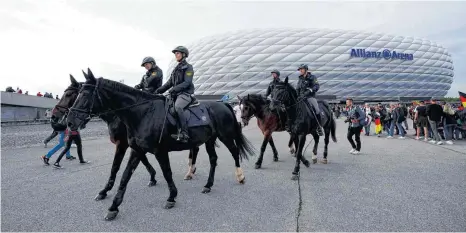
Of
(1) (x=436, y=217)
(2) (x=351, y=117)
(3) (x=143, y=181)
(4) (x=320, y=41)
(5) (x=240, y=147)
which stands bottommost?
(3) (x=143, y=181)

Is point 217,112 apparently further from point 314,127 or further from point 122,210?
point 314,127

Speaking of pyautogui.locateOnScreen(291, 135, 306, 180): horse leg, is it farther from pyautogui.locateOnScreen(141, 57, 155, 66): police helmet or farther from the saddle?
pyautogui.locateOnScreen(141, 57, 155, 66): police helmet

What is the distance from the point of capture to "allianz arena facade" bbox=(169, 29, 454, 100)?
58.4 m

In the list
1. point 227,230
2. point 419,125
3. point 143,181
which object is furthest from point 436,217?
point 419,125

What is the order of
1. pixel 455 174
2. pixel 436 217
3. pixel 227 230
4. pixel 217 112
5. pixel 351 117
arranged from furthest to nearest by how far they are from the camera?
pixel 351 117 → pixel 455 174 → pixel 217 112 → pixel 436 217 → pixel 227 230

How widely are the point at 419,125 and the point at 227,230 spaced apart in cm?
1386

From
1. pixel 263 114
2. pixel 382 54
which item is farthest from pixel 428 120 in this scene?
pixel 382 54

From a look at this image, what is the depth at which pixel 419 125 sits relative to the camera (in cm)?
1357

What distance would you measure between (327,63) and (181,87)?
193ft

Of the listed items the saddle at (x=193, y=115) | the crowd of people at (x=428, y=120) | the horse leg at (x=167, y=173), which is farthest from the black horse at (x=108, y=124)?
the crowd of people at (x=428, y=120)

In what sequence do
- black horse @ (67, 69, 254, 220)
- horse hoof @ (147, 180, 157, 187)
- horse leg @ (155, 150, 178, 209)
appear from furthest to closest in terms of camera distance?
horse hoof @ (147, 180, 157, 187) → horse leg @ (155, 150, 178, 209) → black horse @ (67, 69, 254, 220)

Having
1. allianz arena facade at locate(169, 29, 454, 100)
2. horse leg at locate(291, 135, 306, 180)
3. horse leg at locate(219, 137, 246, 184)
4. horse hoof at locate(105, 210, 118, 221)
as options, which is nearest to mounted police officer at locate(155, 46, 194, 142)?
horse leg at locate(219, 137, 246, 184)

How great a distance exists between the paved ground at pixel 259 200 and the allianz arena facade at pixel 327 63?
169 feet

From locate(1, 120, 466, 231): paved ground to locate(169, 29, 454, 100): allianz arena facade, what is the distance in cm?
5147
